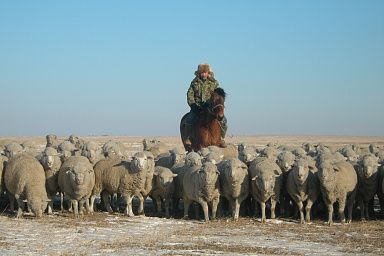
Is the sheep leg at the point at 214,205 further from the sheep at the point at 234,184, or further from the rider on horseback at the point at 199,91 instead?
the rider on horseback at the point at 199,91

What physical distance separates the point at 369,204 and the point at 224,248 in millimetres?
6581

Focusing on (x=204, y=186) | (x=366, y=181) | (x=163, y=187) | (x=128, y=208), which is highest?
(x=366, y=181)

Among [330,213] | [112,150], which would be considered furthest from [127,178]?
[112,150]

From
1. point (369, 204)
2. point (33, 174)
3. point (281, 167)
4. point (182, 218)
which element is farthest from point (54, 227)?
point (369, 204)

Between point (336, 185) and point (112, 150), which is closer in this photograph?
point (336, 185)

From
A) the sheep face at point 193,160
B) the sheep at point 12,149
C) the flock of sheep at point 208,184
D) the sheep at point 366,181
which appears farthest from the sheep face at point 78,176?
the sheep at point 366,181

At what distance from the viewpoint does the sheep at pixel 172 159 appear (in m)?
18.6

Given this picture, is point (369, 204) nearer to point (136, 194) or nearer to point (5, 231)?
point (136, 194)

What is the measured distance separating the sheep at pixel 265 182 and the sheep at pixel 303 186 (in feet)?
1.05

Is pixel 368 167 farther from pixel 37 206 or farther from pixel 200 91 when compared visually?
pixel 37 206

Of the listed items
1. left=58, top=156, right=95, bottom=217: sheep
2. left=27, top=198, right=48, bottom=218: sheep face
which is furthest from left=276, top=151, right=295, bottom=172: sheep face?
left=27, top=198, right=48, bottom=218: sheep face

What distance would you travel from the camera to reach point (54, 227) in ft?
42.6

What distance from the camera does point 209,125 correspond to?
19.1 m

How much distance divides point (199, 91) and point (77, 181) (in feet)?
21.1
